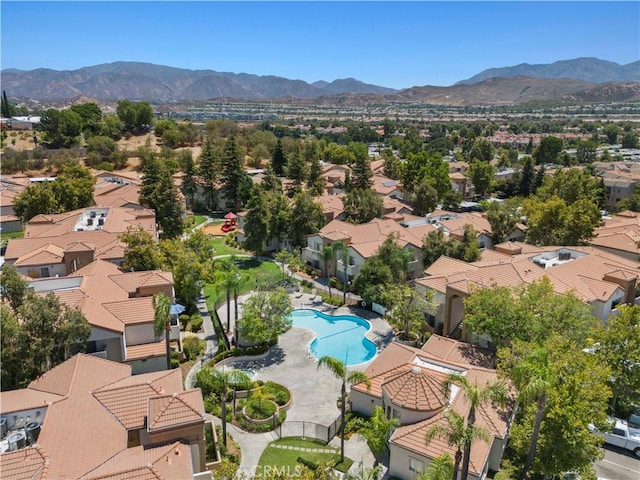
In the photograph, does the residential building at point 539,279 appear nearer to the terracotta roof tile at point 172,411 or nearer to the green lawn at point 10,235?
the terracotta roof tile at point 172,411

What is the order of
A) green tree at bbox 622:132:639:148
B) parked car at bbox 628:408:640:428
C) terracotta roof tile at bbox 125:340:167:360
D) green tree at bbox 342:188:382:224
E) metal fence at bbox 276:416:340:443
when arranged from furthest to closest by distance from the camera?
green tree at bbox 622:132:639:148 → green tree at bbox 342:188:382:224 → terracotta roof tile at bbox 125:340:167:360 → parked car at bbox 628:408:640:428 → metal fence at bbox 276:416:340:443

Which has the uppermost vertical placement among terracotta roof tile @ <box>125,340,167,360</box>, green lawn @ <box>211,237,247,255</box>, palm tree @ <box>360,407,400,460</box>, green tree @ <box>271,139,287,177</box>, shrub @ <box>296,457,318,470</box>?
green tree @ <box>271,139,287,177</box>

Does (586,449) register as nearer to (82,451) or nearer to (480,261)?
(82,451)

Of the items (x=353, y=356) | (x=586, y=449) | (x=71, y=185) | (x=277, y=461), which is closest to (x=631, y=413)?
(x=586, y=449)

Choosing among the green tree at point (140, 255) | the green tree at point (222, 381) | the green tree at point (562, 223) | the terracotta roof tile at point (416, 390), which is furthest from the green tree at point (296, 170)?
the terracotta roof tile at point (416, 390)

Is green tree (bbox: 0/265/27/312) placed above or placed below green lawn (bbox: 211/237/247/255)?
above

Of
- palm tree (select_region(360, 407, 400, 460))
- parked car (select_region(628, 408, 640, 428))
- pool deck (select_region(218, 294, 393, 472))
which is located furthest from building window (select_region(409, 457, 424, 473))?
parked car (select_region(628, 408, 640, 428))

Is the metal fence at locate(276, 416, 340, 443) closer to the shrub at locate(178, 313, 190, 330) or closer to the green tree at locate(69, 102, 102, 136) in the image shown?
the shrub at locate(178, 313, 190, 330)
